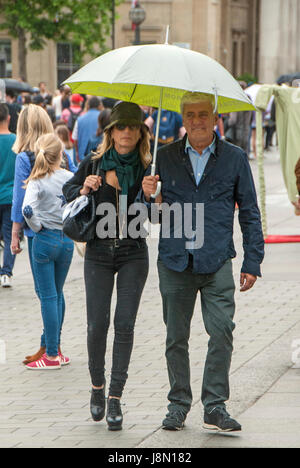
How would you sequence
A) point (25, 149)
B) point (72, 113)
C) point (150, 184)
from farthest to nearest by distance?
point (72, 113) < point (25, 149) < point (150, 184)

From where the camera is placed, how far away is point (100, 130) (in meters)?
14.0

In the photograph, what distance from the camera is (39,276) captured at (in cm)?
731

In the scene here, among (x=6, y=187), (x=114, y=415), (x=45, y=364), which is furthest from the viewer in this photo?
(x=6, y=187)

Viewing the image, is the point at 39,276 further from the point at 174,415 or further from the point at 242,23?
the point at 242,23

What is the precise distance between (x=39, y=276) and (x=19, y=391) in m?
0.89

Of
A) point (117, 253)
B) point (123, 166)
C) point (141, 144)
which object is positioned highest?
point (141, 144)

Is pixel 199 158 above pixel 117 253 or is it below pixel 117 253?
above

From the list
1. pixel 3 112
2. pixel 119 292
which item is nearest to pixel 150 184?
pixel 119 292

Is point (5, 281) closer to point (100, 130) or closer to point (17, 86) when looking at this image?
point (100, 130)

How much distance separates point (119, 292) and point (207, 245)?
592 mm

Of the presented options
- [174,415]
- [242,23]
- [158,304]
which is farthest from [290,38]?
[174,415]

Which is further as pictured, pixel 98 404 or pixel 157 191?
pixel 98 404

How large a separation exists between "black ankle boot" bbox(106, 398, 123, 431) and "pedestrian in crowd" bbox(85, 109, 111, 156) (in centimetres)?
792

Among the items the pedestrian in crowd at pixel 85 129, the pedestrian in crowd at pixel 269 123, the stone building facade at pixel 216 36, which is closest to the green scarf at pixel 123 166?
the pedestrian in crowd at pixel 85 129
